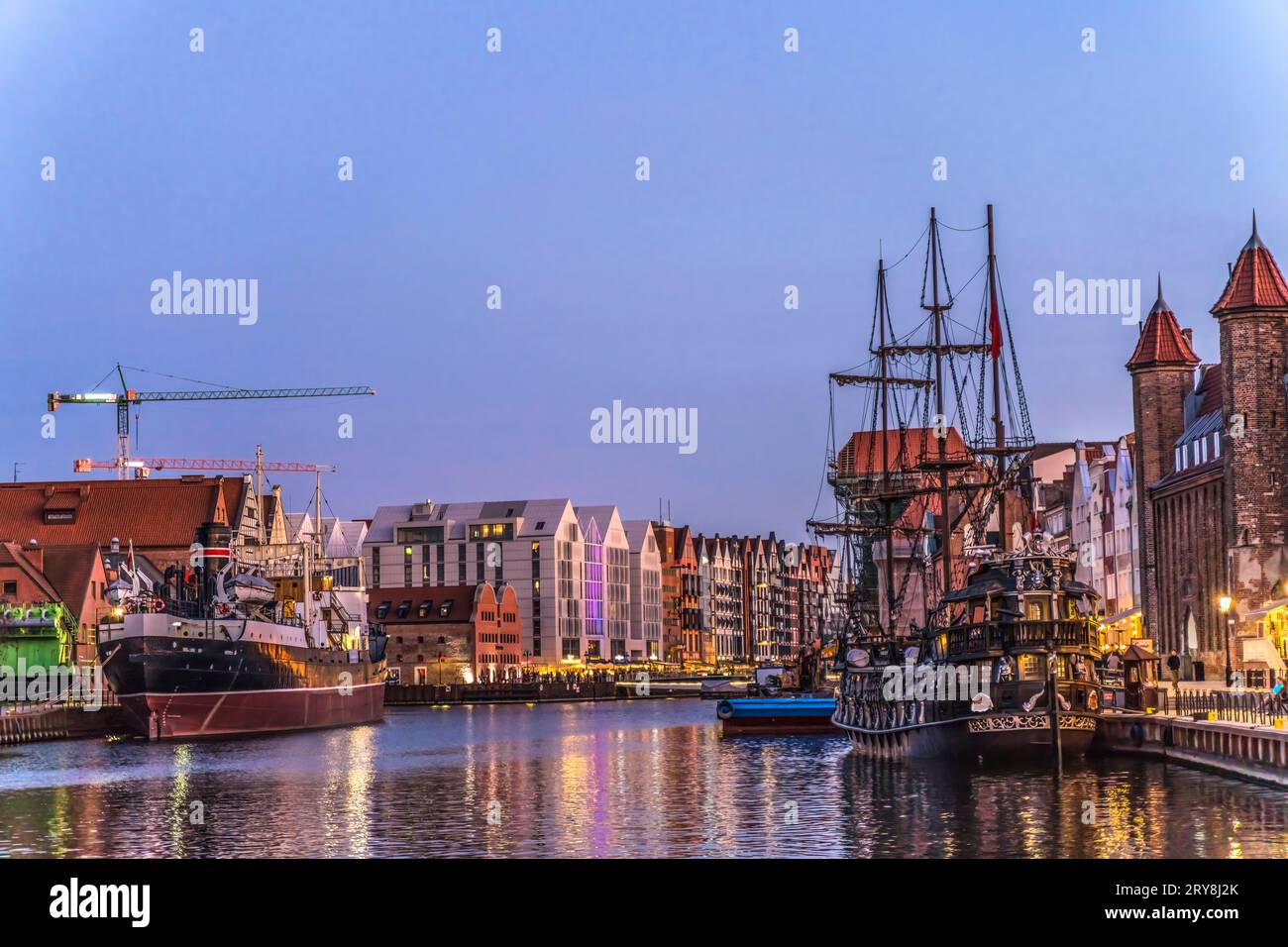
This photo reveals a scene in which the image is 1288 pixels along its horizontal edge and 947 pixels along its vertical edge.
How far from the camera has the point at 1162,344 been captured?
10850 centimetres

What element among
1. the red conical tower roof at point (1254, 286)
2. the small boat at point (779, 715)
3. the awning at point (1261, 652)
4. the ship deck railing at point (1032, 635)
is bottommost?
the small boat at point (779, 715)

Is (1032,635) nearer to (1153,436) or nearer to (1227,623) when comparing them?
(1227,623)

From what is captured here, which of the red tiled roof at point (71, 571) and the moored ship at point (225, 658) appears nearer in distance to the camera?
the moored ship at point (225, 658)

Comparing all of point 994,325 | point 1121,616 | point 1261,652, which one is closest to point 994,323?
point 994,325

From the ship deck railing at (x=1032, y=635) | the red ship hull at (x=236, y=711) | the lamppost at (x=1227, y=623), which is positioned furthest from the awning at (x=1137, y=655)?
the red ship hull at (x=236, y=711)

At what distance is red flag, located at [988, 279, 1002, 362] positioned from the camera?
8319 cm

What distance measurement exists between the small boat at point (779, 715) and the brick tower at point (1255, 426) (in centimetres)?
2601

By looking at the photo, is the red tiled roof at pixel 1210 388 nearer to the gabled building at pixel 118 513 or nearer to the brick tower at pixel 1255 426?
the brick tower at pixel 1255 426

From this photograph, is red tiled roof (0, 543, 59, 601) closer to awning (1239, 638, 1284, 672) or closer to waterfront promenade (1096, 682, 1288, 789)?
awning (1239, 638, 1284, 672)

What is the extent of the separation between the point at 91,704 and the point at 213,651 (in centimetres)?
1058

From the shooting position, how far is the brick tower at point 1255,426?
8844 cm

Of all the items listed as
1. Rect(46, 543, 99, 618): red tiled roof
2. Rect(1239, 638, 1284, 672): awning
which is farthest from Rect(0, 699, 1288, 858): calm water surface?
Rect(46, 543, 99, 618): red tiled roof

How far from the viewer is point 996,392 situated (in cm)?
8338
